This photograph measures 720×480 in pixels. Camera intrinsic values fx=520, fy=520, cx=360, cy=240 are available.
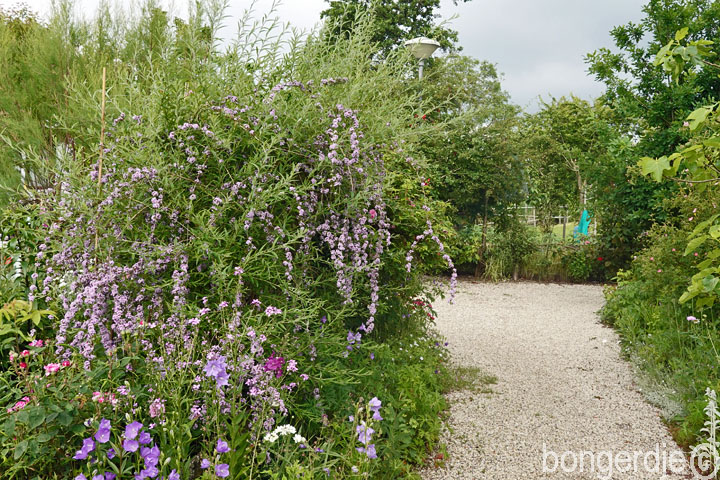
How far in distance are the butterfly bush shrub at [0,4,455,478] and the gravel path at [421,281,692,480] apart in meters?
0.45

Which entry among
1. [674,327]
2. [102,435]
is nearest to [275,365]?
[102,435]

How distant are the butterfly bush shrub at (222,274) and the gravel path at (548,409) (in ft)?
1.47

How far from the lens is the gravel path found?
9.97 ft

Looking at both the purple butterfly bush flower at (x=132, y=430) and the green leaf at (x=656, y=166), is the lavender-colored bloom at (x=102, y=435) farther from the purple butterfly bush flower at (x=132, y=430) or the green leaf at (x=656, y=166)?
the green leaf at (x=656, y=166)

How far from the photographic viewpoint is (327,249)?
3.07m

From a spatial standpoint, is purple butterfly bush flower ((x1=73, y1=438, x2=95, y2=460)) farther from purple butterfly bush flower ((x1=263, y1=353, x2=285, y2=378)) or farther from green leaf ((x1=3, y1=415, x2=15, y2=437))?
purple butterfly bush flower ((x1=263, y1=353, x2=285, y2=378))

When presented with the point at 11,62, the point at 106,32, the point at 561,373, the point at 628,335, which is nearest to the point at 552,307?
the point at 628,335

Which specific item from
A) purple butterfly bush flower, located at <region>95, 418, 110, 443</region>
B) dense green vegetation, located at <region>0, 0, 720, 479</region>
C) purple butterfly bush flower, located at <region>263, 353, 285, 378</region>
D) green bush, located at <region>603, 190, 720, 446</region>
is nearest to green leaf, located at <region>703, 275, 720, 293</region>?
dense green vegetation, located at <region>0, 0, 720, 479</region>

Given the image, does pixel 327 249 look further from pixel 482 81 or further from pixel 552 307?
pixel 482 81

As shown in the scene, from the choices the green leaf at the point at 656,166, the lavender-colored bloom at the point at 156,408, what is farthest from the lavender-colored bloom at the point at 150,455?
the green leaf at the point at 656,166

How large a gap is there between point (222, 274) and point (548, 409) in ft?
9.11

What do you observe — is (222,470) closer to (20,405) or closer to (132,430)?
(132,430)

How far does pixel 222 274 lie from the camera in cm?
226

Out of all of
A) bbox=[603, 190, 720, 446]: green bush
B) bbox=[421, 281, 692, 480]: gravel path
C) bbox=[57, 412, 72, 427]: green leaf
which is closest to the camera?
bbox=[57, 412, 72, 427]: green leaf
